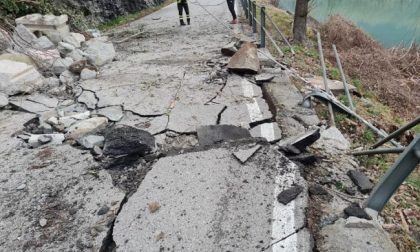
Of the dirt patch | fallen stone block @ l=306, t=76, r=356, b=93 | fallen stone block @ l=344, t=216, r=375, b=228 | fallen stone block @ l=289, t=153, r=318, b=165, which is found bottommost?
the dirt patch

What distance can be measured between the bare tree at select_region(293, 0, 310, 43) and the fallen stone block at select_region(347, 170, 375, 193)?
606 centimetres

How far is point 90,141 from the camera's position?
355 centimetres

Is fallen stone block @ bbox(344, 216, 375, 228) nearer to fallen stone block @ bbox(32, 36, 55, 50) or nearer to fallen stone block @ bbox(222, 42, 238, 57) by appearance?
fallen stone block @ bbox(222, 42, 238, 57)

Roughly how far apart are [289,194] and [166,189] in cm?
97

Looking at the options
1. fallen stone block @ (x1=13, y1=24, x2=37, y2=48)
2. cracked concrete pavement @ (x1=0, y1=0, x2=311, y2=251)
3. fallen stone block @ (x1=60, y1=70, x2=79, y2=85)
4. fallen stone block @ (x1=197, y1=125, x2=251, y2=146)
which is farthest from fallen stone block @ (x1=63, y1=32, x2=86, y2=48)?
fallen stone block @ (x1=197, y1=125, x2=251, y2=146)

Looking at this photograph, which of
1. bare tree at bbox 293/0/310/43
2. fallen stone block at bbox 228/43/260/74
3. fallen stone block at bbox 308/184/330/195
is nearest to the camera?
fallen stone block at bbox 308/184/330/195

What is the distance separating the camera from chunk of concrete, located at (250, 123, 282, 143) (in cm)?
349

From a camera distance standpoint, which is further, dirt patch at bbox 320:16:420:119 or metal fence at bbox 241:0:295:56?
dirt patch at bbox 320:16:420:119

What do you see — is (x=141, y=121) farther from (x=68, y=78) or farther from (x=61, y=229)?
(x=68, y=78)

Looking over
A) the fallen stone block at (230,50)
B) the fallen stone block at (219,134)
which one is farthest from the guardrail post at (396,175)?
the fallen stone block at (230,50)

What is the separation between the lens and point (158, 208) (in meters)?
2.65

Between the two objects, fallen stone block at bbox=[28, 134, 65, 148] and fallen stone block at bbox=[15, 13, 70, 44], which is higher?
fallen stone block at bbox=[15, 13, 70, 44]

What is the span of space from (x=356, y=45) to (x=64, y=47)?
8251mm

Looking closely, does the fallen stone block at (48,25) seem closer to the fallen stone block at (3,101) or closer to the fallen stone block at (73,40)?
the fallen stone block at (73,40)
